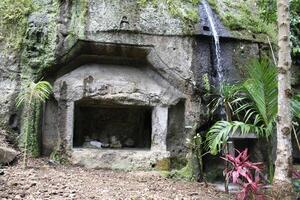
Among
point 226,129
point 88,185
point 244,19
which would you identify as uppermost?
point 244,19

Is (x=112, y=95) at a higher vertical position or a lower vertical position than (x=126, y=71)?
lower

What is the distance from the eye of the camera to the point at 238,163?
391 centimetres

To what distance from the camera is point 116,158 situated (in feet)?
18.2

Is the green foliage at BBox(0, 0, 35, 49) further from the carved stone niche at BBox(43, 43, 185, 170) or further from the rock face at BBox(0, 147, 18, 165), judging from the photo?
the rock face at BBox(0, 147, 18, 165)

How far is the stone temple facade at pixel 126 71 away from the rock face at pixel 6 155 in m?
0.72

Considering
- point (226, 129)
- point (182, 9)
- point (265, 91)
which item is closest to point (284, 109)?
point (265, 91)

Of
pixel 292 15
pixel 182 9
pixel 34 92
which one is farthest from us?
pixel 292 15

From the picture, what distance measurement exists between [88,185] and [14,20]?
2.85m

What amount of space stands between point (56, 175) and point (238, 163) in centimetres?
219

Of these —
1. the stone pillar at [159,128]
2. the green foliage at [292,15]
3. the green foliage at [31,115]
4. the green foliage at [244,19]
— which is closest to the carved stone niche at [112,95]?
the stone pillar at [159,128]

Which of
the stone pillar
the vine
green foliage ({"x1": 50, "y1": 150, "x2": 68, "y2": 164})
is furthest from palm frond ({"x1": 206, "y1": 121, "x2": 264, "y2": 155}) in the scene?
green foliage ({"x1": 50, "y1": 150, "x2": 68, "y2": 164})

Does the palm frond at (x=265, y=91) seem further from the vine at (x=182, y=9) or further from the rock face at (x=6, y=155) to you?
the rock face at (x=6, y=155)

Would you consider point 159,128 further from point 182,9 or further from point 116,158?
point 182,9

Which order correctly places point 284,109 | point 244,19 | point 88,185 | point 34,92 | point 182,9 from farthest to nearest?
point 244,19, point 182,9, point 34,92, point 88,185, point 284,109
